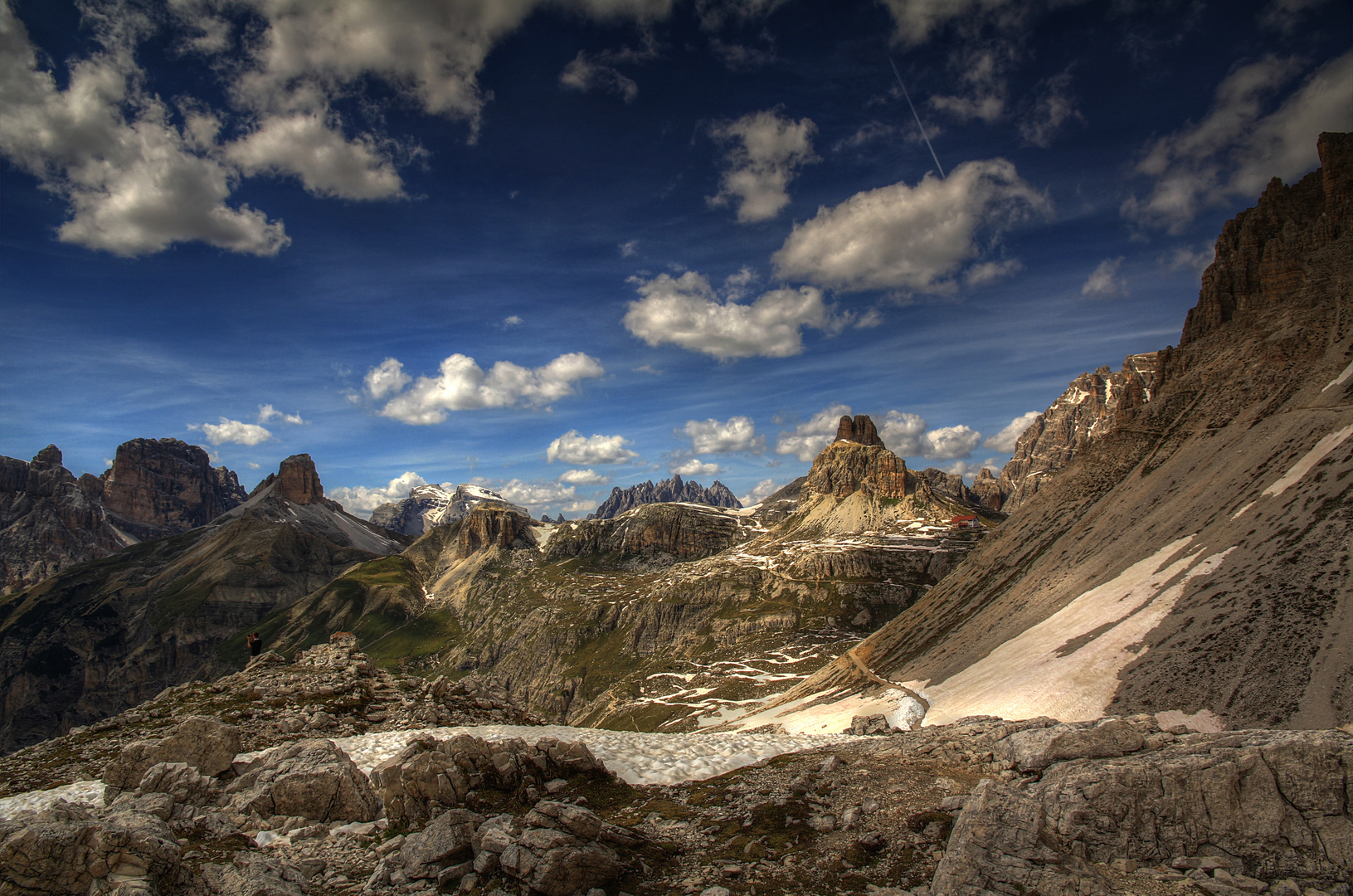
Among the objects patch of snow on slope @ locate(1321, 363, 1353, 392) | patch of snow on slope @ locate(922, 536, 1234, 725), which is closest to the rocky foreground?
patch of snow on slope @ locate(922, 536, 1234, 725)

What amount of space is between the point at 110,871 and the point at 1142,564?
92.6 m

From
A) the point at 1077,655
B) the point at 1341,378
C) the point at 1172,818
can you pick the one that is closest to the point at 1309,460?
the point at 1341,378

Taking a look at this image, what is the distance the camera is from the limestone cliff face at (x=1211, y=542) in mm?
44969

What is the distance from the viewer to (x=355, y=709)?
37781 millimetres

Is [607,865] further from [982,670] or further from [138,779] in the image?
[982,670]

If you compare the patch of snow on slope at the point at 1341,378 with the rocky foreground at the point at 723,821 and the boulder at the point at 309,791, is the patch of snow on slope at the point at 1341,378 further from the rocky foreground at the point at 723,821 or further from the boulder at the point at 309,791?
the boulder at the point at 309,791

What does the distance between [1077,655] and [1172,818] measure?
5366 centimetres

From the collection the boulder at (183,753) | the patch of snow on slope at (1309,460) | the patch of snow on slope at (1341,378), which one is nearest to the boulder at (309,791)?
the boulder at (183,753)

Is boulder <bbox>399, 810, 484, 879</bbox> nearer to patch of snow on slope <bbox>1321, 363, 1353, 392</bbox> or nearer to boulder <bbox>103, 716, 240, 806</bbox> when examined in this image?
boulder <bbox>103, 716, 240, 806</bbox>

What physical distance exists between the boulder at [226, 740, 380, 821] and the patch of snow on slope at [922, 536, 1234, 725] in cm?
5550

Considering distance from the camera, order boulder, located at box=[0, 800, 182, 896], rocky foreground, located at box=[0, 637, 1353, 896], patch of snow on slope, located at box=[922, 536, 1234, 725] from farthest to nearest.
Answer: patch of snow on slope, located at box=[922, 536, 1234, 725], rocky foreground, located at box=[0, 637, 1353, 896], boulder, located at box=[0, 800, 182, 896]

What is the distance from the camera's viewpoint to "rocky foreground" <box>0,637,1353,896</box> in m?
14.0

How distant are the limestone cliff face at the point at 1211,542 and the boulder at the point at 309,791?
5459 centimetres

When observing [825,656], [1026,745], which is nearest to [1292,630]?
[1026,745]
